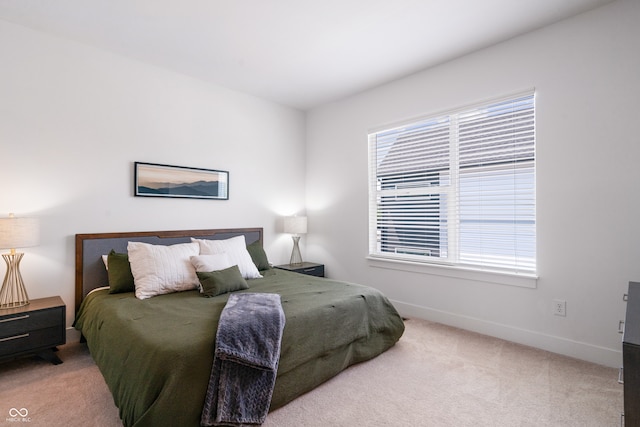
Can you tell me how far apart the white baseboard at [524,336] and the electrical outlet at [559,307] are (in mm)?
200

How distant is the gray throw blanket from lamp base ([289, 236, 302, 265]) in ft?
8.27

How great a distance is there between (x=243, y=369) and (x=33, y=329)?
1.83 m

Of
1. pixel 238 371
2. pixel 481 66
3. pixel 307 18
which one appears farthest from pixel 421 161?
pixel 238 371

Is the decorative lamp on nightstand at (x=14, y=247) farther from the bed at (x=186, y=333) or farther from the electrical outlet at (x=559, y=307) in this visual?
the electrical outlet at (x=559, y=307)

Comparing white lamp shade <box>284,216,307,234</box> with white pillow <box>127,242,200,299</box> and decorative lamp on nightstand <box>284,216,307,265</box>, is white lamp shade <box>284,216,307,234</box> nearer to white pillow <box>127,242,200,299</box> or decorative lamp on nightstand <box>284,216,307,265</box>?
decorative lamp on nightstand <box>284,216,307,265</box>

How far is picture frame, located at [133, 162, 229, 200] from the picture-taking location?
333 centimetres

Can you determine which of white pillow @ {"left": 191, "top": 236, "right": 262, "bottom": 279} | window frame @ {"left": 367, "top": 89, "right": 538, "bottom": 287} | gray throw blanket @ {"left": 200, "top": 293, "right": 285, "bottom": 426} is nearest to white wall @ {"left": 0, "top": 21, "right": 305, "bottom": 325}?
white pillow @ {"left": 191, "top": 236, "right": 262, "bottom": 279}

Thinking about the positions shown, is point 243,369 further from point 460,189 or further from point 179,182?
point 460,189

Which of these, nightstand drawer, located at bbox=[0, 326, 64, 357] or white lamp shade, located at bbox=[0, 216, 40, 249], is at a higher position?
white lamp shade, located at bbox=[0, 216, 40, 249]

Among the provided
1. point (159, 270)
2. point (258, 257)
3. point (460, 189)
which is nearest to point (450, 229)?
point (460, 189)

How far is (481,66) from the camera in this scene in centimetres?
314

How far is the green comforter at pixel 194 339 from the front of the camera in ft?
5.16

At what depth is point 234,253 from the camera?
10.7 ft

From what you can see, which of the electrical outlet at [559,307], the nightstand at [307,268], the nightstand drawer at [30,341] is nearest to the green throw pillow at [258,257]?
the nightstand at [307,268]
